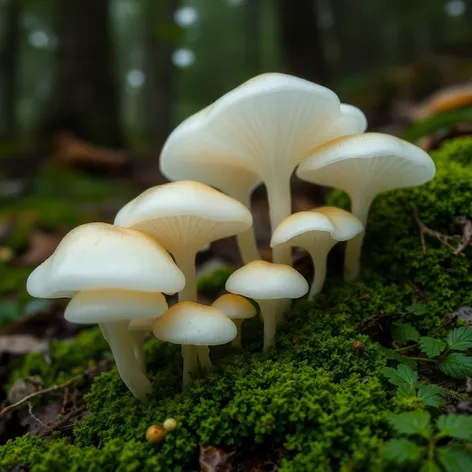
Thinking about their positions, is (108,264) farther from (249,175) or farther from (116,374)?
(249,175)

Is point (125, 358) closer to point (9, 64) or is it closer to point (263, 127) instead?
point (263, 127)

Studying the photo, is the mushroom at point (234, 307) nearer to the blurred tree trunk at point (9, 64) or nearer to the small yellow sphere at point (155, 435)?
the small yellow sphere at point (155, 435)

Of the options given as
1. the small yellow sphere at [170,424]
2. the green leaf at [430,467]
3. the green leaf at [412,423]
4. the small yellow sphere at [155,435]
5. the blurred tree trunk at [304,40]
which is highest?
the blurred tree trunk at [304,40]

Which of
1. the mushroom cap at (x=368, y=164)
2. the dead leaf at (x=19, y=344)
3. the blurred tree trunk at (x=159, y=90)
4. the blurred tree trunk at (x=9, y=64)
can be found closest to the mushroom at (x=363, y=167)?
the mushroom cap at (x=368, y=164)

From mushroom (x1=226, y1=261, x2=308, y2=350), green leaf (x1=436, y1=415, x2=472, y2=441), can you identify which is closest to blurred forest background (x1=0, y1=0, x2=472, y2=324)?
mushroom (x1=226, y1=261, x2=308, y2=350)

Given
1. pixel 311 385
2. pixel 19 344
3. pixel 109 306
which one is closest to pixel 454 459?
pixel 311 385

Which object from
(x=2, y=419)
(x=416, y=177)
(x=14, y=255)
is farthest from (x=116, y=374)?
(x=14, y=255)
